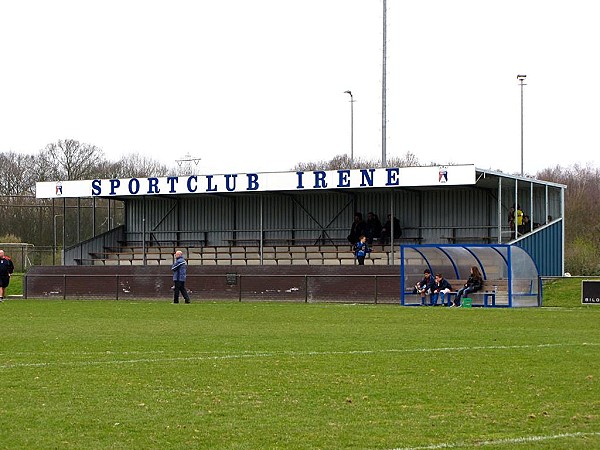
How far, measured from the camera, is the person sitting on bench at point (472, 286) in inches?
1353

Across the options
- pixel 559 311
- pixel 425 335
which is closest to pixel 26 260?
pixel 559 311

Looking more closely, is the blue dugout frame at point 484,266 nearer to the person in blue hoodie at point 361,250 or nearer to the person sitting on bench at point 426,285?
the person sitting on bench at point 426,285

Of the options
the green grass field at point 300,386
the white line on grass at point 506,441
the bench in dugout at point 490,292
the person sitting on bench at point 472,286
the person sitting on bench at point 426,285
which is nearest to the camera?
the white line on grass at point 506,441

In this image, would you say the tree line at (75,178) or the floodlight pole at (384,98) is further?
the tree line at (75,178)

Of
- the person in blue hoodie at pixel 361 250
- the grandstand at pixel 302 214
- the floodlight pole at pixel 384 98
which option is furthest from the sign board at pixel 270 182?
the floodlight pole at pixel 384 98

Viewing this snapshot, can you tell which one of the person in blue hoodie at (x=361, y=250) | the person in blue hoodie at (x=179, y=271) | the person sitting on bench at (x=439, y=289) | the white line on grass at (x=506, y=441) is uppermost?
the person in blue hoodie at (x=361, y=250)

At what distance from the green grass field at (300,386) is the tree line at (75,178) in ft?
152

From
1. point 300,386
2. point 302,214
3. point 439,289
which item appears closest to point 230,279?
point 302,214

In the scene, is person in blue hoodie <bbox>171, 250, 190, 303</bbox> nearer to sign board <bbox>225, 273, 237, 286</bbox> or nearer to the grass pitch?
sign board <bbox>225, 273, 237, 286</bbox>

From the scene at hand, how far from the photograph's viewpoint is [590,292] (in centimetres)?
3425

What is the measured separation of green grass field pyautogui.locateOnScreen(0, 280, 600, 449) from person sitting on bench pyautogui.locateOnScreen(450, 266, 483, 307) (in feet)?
34.7

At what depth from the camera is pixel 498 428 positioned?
395 inches

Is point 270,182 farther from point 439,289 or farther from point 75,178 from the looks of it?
point 75,178

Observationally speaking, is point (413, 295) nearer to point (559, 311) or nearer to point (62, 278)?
point (559, 311)
